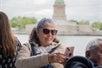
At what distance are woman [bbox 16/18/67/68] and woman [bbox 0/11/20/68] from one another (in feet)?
0.25

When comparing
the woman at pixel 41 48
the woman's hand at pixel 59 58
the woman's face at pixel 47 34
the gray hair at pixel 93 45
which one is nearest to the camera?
the gray hair at pixel 93 45

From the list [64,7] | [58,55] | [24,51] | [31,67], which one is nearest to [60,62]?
[58,55]

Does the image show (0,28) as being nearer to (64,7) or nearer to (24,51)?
(24,51)

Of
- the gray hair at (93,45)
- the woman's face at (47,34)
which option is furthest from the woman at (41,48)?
the gray hair at (93,45)

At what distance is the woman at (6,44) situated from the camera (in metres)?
1.59

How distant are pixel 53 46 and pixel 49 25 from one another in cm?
12

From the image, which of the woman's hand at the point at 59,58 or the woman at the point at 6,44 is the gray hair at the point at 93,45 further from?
the woman at the point at 6,44

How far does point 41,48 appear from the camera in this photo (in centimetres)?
159

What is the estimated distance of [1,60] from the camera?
1.60 metres

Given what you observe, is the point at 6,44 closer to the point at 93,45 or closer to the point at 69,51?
the point at 69,51

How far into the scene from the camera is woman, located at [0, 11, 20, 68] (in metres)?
1.59

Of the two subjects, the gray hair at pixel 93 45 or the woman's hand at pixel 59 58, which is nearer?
the gray hair at pixel 93 45

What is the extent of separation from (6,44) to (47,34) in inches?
9.5

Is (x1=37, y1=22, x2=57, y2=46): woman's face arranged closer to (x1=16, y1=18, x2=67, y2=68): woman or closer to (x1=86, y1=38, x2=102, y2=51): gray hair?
(x1=16, y1=18, x2=67, y2=68): woman
